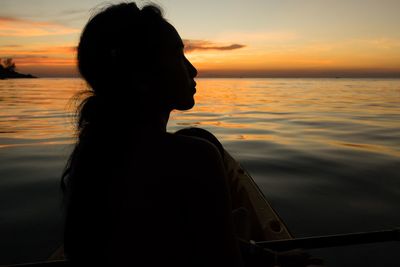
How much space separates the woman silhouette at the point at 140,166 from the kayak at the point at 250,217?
3.60 feet

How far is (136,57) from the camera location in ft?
5.14

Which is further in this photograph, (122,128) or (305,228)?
(305,228)

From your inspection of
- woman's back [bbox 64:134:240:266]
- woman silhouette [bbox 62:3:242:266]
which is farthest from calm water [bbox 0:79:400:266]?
woman's back [bbox 64:134:240:266]

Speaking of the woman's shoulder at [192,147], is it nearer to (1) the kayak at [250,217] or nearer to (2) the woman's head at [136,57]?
(2) the woman's head at [136,57]

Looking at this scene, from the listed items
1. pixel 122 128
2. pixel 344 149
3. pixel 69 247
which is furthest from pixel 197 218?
pixel 344 149

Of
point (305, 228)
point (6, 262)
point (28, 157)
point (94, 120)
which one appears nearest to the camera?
point (94, 120)

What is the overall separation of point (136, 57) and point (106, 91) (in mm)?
261

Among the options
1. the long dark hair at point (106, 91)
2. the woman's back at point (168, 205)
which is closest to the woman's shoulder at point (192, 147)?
the woman's back at point (168, 205)

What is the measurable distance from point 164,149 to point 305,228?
13.9 feet

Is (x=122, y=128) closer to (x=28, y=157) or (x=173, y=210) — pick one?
(x=173, y=210)

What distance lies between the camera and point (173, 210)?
1376mm

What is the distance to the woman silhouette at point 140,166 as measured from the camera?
1352 mm

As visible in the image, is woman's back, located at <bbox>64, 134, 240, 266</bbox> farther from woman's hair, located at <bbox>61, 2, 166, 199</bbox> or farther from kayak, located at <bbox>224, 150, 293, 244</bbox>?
kayak, located at <bbox>224, 150, 293, 244</bbox>

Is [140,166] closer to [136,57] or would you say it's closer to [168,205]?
[168,205]
